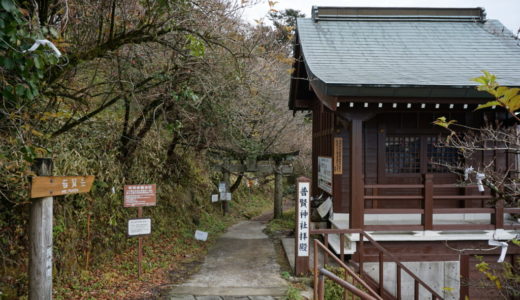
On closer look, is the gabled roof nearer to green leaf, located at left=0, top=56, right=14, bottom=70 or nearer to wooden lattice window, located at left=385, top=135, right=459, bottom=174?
wooden lattice window, located at left=385, top=135, right=459, bottom=174

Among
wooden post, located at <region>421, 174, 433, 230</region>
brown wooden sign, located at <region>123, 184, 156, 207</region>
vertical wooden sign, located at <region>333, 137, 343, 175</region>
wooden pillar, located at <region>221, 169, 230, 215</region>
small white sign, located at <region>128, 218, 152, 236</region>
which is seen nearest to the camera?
small white sign, located at <region>128, 218, 152, 236</region>

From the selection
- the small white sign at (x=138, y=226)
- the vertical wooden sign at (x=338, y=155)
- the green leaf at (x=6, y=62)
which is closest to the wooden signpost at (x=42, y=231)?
the green leaf at (x=6, y=62)

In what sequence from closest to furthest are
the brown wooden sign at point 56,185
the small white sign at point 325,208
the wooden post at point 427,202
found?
the brown wooden sign at point 56,185, the wooden post at point 427,202, the small white sign at point 325,208

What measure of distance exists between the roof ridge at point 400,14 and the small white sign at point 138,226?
26.7 ft

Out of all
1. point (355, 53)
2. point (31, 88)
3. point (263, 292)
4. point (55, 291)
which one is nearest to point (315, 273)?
point (263, 292)

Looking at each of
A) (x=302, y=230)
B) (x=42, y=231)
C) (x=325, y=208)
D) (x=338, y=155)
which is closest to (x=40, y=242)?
(x=42, y=231)

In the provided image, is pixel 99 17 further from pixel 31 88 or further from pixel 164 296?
pixel 164 296

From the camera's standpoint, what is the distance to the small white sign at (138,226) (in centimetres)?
663

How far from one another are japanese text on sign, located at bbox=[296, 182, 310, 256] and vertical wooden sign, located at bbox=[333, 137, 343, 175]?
204cm

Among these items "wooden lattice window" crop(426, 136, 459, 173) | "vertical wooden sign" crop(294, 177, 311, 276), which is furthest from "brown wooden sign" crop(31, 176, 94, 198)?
"wooden lattice window" crop(426, 136, 459, 173)

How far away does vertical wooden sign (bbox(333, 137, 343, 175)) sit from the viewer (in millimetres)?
8602

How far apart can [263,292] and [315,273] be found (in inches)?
36.2

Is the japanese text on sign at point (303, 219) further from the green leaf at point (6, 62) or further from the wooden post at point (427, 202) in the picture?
the green leaf at point (6, 62)

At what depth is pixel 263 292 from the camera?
19.3 feet
